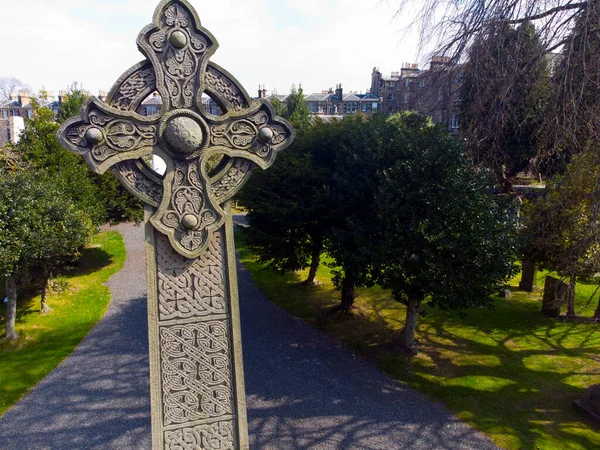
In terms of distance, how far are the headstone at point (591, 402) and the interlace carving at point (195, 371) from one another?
7140mm

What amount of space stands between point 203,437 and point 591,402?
7.42m

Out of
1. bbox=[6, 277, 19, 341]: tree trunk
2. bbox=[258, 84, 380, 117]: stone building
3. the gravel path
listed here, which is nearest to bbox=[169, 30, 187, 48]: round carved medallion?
the gravel path

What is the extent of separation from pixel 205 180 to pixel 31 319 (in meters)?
11.3

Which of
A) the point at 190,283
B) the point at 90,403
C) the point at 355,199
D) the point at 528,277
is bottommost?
the point at 90,403

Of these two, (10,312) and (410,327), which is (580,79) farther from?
(10,312)

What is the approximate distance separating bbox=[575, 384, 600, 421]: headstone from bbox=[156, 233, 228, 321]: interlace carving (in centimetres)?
744

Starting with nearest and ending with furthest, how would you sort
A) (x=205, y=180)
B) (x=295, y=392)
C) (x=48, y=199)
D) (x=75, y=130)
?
(x=75, y=130) < (x=205, y=180) < (x=295, y=392) < (x=48, y=199)

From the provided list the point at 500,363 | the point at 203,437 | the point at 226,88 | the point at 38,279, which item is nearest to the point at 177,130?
the point at 226,88

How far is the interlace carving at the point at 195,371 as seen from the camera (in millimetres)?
3986

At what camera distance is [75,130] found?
371cm

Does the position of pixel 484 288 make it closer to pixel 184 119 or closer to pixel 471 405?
pixel 471 405

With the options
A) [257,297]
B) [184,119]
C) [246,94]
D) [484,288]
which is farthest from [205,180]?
[257,297]

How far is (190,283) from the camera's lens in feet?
13.3

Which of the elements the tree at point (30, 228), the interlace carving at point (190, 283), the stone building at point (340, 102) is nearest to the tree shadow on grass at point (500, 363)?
the interlace carving at point (190, 283)
